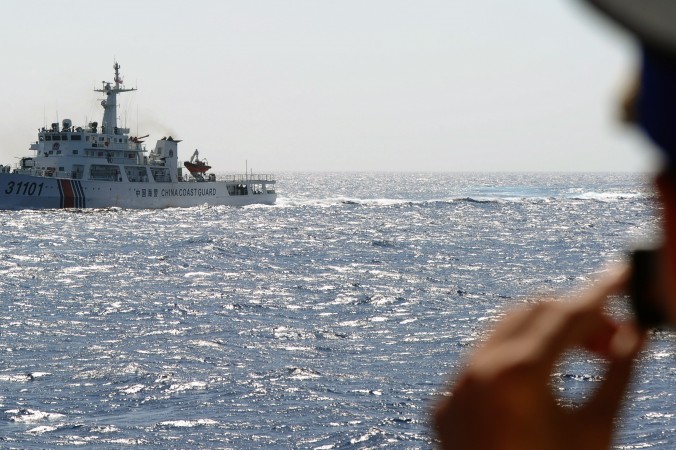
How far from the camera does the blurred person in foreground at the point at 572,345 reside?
0.82 m

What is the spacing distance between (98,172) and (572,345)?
82.3 m

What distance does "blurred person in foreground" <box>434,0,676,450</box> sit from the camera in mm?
817

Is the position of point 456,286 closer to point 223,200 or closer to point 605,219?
point 605,219

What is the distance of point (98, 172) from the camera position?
80438 millimetres

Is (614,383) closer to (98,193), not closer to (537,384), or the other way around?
(537,384)

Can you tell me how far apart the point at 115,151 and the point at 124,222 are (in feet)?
41.0

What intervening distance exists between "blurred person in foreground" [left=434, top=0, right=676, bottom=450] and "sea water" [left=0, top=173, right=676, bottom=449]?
1.4 inches

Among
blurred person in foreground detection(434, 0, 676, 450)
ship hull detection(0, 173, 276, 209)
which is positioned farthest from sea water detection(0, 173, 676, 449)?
ship hull detection(0, 173, 276, 209)

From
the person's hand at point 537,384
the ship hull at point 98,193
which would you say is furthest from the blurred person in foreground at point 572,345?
the ship hull at point 98,193

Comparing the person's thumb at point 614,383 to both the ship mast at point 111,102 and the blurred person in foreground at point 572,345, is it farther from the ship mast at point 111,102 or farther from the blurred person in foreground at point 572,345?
the ship mast at point 111,102

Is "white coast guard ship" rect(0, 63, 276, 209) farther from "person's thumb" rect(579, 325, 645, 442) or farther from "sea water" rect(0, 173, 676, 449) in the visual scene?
"person's thumb" rect(579, 325, 645, 442)

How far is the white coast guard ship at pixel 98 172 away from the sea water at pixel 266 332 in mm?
15082

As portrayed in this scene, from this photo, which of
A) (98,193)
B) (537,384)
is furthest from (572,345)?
(98,193)

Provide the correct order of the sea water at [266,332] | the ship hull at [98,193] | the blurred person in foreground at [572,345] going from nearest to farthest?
the blurred person in foreground at [572,345] → the sea water at [266,332] → the ship hull at [98,193]
